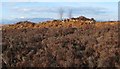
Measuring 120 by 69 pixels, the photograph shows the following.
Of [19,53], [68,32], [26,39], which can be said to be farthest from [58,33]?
[19,53]

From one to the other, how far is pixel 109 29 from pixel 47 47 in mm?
3243

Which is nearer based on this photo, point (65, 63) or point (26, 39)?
point (65, 63)

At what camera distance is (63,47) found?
1500cm

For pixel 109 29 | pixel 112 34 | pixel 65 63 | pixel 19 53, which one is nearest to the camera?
pixel 65 63

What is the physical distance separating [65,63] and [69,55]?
1.65ft

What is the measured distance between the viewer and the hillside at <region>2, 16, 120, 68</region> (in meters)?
13.8

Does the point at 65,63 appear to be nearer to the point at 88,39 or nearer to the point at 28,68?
the point at 28,68

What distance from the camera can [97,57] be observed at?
1416 cm

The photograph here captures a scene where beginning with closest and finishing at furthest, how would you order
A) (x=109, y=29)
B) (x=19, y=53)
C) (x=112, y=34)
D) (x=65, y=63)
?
1. (x=65, y=63)
2. (x=19, y=53)
3. (x=112, y=34)
4. (x=109, y=29)

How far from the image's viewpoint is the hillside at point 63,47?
545 inches

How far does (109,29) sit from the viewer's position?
17.0 m

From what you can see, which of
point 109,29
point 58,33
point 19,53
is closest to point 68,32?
point 58,33

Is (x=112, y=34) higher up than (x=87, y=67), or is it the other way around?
(x=112, y=34)

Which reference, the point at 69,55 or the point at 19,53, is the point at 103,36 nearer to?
the point at 69,55
